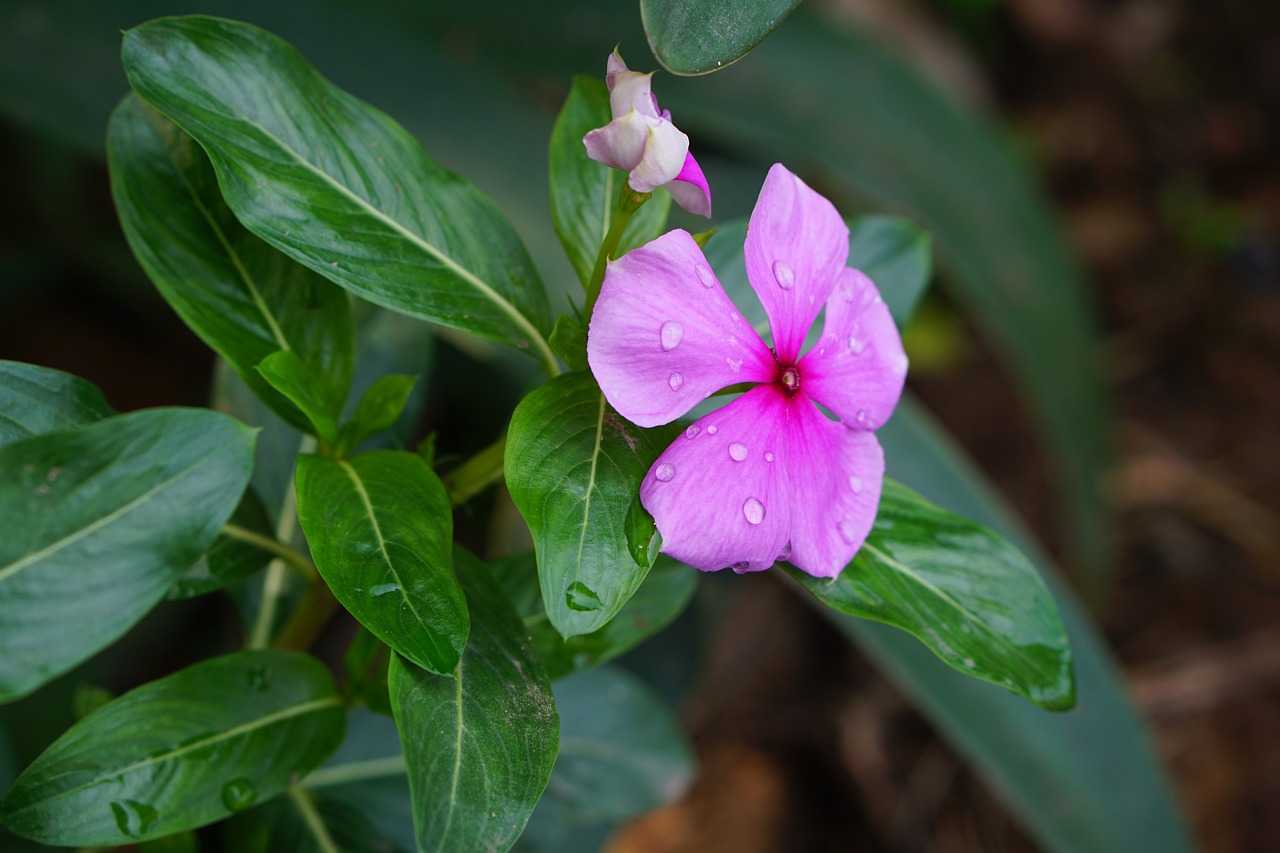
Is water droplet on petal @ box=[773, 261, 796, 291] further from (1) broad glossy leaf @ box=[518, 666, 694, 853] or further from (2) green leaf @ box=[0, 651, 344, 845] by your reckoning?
(1) broad glossy leaf @ box=[518, 666, 694, 853]

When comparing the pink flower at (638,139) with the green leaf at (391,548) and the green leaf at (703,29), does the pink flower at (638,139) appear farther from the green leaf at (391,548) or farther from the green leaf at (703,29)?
the green leaf at (391,548)

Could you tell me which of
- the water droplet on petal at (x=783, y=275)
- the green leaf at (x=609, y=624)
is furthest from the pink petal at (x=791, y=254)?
the green leaf at (x=609, y=624)

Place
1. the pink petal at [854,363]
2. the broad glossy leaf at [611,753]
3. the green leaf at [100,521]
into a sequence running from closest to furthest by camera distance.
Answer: the green leaf at [100,521] < the pink petal at [854,363] < the broad glossy leaf at [611,753]

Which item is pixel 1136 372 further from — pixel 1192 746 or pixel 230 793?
pixel 230 793

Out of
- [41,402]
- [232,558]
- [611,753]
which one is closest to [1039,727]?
[611,753]

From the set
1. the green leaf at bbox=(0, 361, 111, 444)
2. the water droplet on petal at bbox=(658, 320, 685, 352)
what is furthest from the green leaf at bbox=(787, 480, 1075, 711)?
the green leaf at bbox=(0, 361, 111, 444)

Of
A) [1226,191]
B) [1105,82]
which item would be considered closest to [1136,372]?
[1226,191]

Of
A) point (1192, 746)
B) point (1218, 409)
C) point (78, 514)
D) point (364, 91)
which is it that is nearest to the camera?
point (78, 514)
